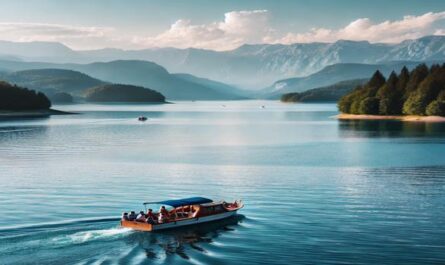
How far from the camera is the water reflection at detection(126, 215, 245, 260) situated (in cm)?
4750

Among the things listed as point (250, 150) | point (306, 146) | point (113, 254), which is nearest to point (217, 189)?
point (113, 254)

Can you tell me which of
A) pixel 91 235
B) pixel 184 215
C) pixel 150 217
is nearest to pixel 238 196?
pixel 184 215

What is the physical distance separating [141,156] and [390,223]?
71.7 metres

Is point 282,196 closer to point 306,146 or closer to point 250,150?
point 250,150

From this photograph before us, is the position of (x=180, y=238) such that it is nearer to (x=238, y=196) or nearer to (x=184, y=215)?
(x=184, y=215)

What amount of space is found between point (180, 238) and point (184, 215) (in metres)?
5.48

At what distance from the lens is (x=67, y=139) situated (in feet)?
534

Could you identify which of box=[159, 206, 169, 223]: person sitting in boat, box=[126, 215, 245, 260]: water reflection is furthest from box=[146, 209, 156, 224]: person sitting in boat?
box=[126, 215, 245, 260]: water reflection

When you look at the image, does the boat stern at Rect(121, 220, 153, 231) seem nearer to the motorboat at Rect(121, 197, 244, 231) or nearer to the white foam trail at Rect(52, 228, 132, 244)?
the motorboat at Rect(121, 197, 244, 231)

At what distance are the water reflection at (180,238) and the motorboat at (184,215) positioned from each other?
1.77 feet

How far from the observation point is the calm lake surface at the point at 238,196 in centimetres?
4609

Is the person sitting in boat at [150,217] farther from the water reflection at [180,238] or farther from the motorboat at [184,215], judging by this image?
the water reflection at [180,238]

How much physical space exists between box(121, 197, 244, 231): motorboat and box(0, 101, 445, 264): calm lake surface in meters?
0.88

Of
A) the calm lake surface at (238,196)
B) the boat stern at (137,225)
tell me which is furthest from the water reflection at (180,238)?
the boat stern at (137,225)
